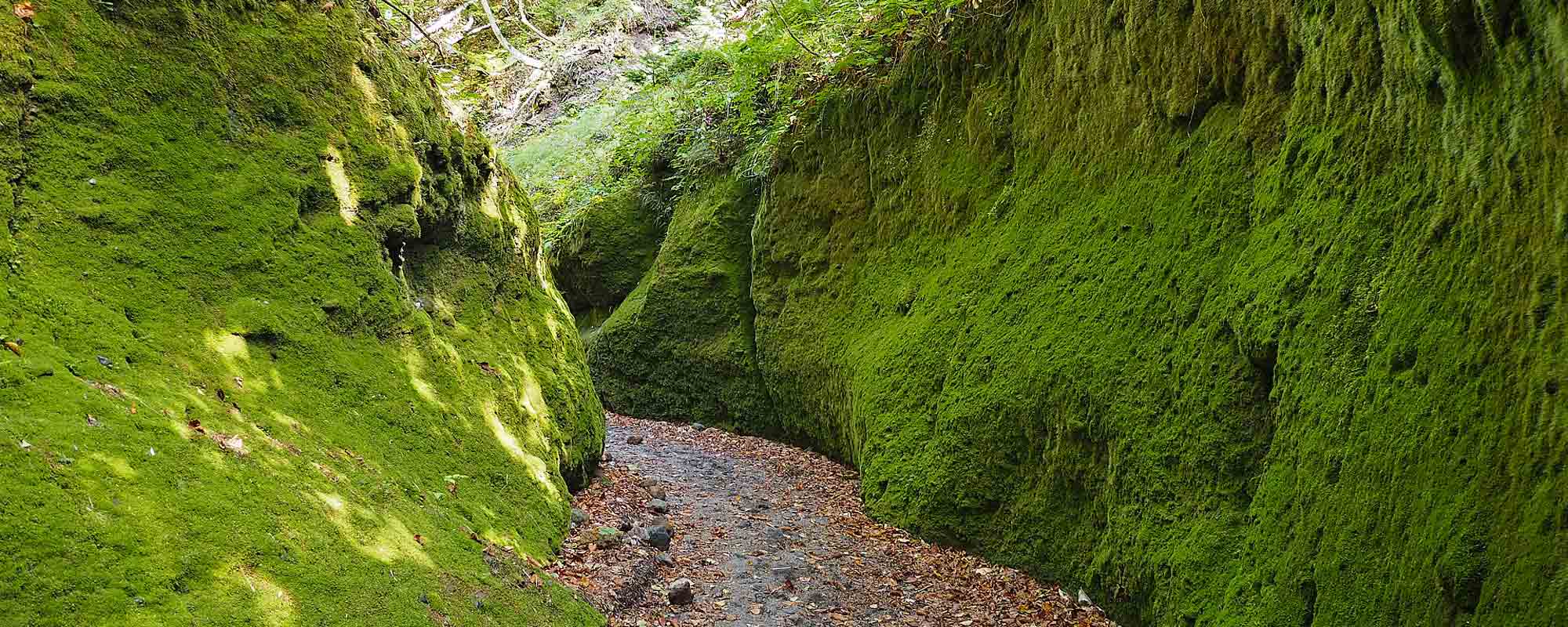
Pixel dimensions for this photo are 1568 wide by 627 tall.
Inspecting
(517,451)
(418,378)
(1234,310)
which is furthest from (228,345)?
(1234,310)

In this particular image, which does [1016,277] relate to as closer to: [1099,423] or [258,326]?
[1099,423]

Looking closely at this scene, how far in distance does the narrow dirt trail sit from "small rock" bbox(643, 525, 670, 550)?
0.02 meters

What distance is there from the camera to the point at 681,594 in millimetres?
6277

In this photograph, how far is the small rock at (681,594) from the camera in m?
6.25

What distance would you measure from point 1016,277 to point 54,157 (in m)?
6.94

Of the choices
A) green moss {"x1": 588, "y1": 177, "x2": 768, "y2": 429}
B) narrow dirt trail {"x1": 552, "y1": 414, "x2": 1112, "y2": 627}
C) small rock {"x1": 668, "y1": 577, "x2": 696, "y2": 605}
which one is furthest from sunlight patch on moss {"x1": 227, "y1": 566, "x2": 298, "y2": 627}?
green moss {"x1": 588, "y1": 177, "x2": 768, "y2": 429}

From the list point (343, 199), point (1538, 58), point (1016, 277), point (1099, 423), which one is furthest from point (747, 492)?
point (1538, 58)

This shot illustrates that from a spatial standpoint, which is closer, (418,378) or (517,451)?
(418,378)

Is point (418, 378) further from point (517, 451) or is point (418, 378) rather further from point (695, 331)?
point (695, 331)

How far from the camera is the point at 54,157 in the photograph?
15.5 ft

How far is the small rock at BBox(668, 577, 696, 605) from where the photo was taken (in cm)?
625

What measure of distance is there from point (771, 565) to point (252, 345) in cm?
418

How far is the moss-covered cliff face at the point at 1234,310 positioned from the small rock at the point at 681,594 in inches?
104

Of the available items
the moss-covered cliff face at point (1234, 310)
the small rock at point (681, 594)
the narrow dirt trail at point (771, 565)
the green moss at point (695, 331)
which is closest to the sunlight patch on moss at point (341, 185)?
the narrow dirt trail at point (771, 565)
